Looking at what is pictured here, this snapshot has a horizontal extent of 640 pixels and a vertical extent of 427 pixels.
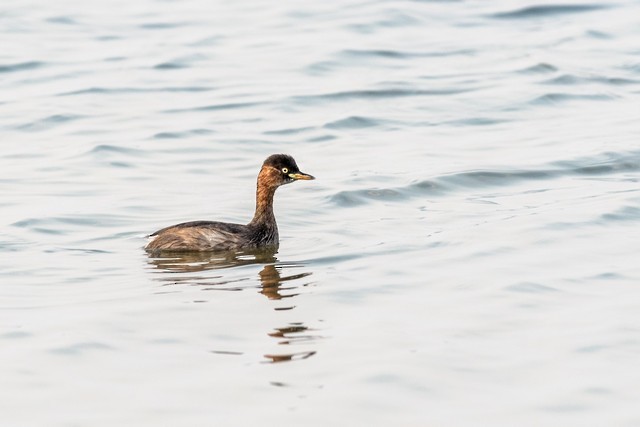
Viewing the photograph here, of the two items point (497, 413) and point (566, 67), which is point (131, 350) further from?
point (566, 67)

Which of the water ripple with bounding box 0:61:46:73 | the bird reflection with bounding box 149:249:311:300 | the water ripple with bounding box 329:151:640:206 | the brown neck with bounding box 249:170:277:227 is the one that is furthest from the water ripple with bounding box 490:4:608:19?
the bird reflection with bounding box 149:249:311:300

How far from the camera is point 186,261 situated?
37.4ft

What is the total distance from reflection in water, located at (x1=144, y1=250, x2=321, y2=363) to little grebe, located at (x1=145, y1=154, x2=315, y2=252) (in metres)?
0.08

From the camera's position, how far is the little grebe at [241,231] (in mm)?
11516

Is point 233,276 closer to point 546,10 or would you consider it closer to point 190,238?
point 190,238

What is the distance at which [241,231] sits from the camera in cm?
1188

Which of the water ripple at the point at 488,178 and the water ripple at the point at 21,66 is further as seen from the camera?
the water ripple at the point at 21,66

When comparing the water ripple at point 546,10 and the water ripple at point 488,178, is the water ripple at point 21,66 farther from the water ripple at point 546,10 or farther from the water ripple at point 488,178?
the water ripple at point 488,178

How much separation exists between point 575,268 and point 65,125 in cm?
906

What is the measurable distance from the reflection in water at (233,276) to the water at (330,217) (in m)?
0.04

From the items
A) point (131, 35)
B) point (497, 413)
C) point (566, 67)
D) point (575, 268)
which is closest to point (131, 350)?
point (497, 413)

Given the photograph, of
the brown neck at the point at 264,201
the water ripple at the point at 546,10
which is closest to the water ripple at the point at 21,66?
the water ripple at the point at 546,10

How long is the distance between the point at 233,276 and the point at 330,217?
8.10ft

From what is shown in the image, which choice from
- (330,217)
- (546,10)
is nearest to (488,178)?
(330,217)
